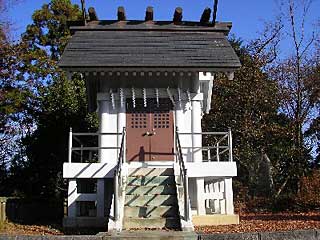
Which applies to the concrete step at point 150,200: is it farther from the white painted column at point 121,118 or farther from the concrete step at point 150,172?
the white painted column at point 121,118

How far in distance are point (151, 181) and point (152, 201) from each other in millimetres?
1207

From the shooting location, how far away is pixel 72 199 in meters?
13.5

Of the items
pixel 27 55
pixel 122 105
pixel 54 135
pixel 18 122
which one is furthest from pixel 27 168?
pixel 122 105

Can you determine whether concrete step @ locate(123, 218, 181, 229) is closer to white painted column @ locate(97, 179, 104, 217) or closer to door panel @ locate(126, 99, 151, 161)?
white painted column @ locate(97, 179, 104, 217)

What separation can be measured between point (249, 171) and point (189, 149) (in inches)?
459

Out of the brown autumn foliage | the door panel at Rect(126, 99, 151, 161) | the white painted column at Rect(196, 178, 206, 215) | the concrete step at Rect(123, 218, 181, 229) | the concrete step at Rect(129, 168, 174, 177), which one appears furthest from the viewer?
the brown autumn foliage

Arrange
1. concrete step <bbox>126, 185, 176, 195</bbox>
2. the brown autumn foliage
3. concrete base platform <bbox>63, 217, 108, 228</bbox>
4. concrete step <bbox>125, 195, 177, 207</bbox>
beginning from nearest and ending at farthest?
concrete step <bbox>125, 195, 177, 207</bbox>
concrete step <bbox>126, 185, 176, 195</bbox>
concrete base platform <bbox>63, 217, 108, 228</bbox>
the brown autumn foliage

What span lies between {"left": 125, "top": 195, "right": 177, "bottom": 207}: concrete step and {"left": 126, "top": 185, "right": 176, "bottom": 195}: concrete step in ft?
1.02

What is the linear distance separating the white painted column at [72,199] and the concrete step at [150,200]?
255 centimetres

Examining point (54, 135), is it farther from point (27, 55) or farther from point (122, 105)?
point (122, 105)

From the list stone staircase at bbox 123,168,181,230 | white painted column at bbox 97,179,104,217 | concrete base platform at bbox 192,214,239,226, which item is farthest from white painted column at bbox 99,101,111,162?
concrete base platform at bbox 192,214,239,226

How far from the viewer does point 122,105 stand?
49.5 ft

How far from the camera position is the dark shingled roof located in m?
14.0

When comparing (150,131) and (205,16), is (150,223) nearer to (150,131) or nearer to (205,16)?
(150,131)
